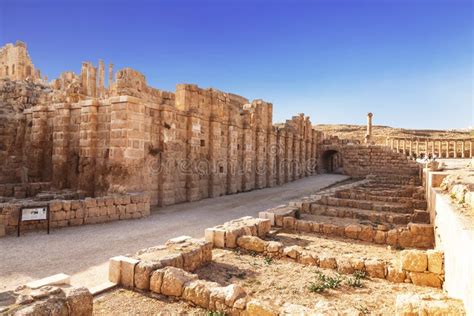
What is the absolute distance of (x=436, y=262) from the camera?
5.25 metres

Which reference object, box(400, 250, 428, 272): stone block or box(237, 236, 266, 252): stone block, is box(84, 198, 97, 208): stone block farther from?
box(400, 250, 428, 272): stone block

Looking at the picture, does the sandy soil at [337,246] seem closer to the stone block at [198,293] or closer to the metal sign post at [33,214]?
the stone block at [198,293]

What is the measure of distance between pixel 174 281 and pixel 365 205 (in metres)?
9.74

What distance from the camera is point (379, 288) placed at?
514cm

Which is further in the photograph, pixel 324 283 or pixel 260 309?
pixel 324 283

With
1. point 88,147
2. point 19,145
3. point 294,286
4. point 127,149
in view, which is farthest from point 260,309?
point 19,145

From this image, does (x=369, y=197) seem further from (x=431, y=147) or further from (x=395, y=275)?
(x=431, y=147)

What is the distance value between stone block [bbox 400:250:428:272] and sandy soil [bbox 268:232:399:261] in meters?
1.24

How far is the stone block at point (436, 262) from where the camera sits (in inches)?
205

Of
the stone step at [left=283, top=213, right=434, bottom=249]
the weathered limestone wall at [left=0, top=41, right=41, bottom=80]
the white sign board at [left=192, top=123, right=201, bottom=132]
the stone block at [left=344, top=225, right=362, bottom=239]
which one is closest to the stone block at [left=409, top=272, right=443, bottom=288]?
the stone step at [left=283, top=213, right=434, bottom=249]

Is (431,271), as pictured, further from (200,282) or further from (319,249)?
(200,282)

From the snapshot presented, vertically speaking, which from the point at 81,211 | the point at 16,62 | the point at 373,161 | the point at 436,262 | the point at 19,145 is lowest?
the point at 436,262

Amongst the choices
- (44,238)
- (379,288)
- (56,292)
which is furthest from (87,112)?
(379,288)

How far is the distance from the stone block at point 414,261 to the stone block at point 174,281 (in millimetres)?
3884
